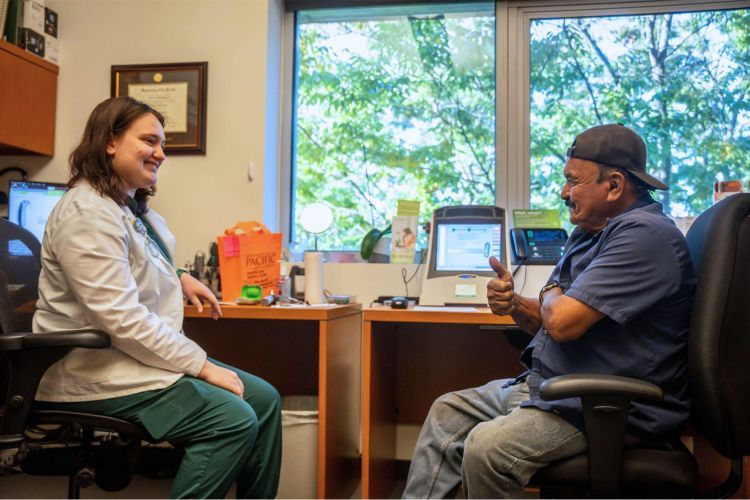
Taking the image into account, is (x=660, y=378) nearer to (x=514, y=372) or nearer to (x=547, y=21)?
(x=514, y=372)

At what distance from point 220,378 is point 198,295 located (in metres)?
0.49

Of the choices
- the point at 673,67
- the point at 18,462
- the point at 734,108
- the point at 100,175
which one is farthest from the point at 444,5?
the point at 18,462

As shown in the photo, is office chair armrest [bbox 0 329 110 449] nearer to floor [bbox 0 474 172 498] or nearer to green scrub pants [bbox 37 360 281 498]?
green scrub pants [bbox 37 360 281 498]

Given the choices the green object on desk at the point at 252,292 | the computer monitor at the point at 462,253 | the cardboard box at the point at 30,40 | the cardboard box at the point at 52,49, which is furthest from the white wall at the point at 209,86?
the computer monitor at the point at 462,253

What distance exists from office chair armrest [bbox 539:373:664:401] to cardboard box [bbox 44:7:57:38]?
8.98 ft

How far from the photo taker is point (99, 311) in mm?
1395

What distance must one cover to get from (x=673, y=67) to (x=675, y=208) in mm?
624

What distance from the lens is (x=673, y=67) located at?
275 cm

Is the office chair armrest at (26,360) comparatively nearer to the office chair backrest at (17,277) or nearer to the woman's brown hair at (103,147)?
the office chair backrest at (17,277)

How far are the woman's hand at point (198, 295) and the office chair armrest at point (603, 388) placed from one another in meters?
1.11

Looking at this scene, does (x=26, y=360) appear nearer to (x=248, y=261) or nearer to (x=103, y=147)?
(x=103, y=147)

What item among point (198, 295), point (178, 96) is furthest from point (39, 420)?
point (178, 96)

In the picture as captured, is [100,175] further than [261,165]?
No

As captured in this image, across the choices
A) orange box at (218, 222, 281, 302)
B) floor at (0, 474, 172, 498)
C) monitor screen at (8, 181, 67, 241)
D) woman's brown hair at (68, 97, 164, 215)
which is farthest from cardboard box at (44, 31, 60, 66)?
floor at (0, 474, 172, 498)
